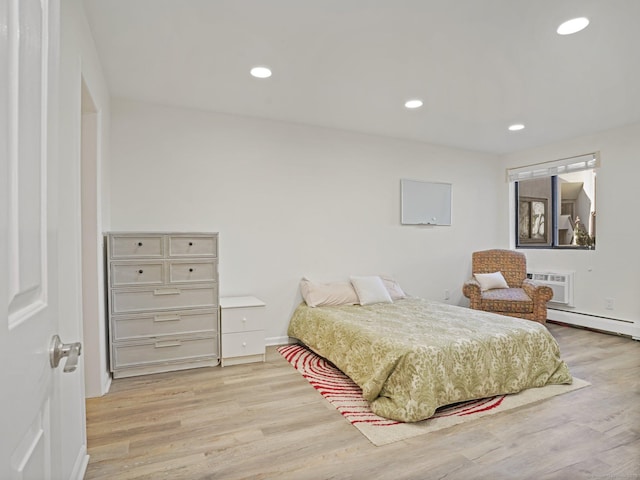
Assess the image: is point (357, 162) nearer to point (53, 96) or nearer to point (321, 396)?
point (321, 396)

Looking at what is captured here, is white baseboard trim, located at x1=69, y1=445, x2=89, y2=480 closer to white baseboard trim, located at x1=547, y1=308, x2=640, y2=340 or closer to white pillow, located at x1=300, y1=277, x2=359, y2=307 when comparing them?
white pillow, located at x1=300, y1=277, x2=359, y2=307

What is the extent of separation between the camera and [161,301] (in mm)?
3139

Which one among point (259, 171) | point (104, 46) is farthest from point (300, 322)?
point (104, 46)

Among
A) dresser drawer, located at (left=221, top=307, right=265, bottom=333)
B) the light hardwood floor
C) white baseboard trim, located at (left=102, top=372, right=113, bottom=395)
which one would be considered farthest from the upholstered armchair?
white baseboard trim, located at (left=102, top=372, right=113, bottom=395)

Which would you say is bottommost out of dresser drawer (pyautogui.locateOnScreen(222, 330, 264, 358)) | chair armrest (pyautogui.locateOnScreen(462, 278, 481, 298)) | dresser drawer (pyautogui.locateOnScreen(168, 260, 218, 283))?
dresser drawer (pyautogui.locateOnScreen(222, 330, 264, 358))

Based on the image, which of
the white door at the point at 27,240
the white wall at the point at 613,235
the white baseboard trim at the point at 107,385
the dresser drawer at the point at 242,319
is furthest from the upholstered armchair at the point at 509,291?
the white door at the point at 27,240

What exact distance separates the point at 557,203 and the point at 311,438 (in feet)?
15.7

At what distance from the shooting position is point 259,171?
3.95m

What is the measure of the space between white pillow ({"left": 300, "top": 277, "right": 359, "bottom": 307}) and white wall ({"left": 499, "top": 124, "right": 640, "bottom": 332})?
9.70 ft

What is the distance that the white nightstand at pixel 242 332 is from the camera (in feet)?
10.9

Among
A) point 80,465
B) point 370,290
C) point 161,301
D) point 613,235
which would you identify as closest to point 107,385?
point 161,301

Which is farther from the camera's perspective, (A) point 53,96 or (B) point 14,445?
(A) point 53,96

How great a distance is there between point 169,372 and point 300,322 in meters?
1.31

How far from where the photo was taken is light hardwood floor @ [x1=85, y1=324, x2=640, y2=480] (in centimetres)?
185
